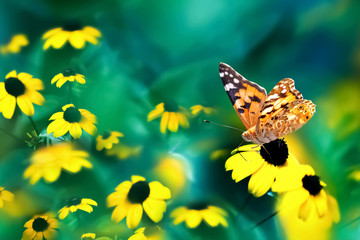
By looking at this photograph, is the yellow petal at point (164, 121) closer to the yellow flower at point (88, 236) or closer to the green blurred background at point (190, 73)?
the green blurred background at point (190, 73)

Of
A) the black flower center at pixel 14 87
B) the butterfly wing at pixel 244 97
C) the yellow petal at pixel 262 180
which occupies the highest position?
the black flower center at pixel 14 87

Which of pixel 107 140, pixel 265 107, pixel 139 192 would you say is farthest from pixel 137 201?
pixel 265 107

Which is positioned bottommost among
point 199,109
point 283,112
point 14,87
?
point 283,112

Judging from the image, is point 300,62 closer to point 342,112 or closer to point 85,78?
point 342,112

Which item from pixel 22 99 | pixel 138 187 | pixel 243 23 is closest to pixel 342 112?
pixel 243 23

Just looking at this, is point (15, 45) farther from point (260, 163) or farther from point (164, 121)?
point (260, 163)

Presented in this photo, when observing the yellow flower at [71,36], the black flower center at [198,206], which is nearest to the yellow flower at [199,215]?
the black flower center at [198,206]
